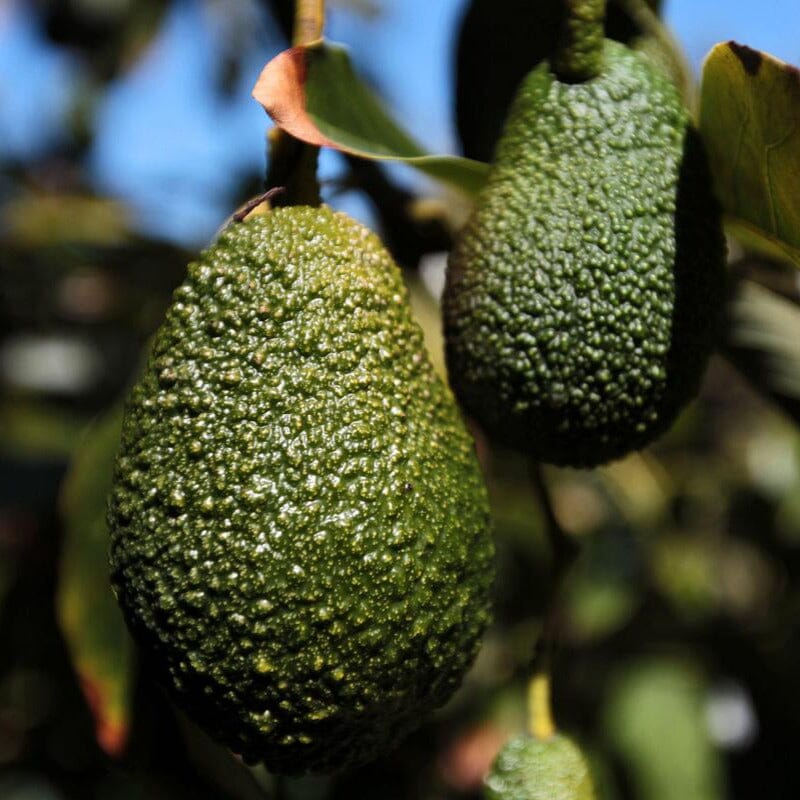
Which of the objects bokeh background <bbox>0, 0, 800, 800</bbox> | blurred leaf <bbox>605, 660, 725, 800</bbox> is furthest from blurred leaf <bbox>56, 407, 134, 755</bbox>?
blurred leaf <bbox>605, 660, 725, 800</bbox>

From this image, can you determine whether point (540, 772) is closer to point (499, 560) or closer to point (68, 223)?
point (499, 560)

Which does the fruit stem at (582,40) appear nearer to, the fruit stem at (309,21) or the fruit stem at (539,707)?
the fruit stem at (309,21)

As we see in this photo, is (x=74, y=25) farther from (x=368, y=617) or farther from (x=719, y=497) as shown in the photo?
(x=368, y=617)

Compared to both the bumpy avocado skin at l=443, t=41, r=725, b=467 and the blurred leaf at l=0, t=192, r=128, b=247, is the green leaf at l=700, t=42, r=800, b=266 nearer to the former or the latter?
the bumpy avocado skin at l=443, t=41, r=725, b=467

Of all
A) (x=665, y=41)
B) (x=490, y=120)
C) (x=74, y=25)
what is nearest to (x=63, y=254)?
(x=74, y=25)

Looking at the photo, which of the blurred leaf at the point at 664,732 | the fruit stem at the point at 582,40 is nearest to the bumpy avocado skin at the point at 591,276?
the fruit stem at the point at 582,40
